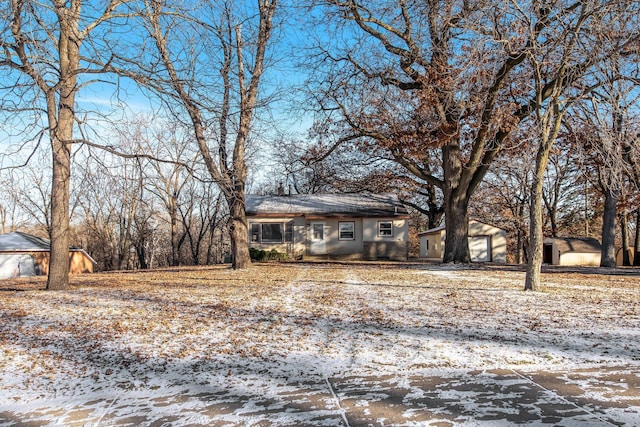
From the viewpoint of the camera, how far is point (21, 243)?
2273 cm

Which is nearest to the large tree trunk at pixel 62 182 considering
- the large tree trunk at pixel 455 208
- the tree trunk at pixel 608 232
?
the large tree trunk at pixel 455 208

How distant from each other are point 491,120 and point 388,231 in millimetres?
12731

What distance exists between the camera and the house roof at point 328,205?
25.0 metres

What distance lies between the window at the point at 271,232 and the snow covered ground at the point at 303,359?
17.7 metres

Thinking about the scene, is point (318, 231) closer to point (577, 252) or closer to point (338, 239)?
point (338, 239)

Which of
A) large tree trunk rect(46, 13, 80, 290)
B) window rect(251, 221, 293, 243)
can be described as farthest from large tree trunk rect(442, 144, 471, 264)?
large tree trunk rect(46, 13, 80, 290)

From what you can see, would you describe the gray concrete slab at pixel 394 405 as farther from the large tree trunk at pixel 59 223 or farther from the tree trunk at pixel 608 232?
the tree trunk at pixel 608 232

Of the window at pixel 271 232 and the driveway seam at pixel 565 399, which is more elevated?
the window at pixel 271 232

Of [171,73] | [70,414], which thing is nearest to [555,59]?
[171,73]

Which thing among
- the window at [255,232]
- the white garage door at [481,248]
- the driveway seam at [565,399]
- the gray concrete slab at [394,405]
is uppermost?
the window at [255,232]

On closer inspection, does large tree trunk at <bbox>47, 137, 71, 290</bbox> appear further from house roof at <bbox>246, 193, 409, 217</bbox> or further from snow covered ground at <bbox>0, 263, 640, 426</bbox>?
house roof at <bbox>246, 193, 409, 217</bbox>

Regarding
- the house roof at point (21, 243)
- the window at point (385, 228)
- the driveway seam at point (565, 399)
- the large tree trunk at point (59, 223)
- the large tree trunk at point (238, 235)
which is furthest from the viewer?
the window at point (385, 228)

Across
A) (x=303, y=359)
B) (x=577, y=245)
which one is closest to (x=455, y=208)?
(x=577, y=245)

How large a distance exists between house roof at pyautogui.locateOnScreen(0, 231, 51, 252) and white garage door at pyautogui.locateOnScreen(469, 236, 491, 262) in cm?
2580
